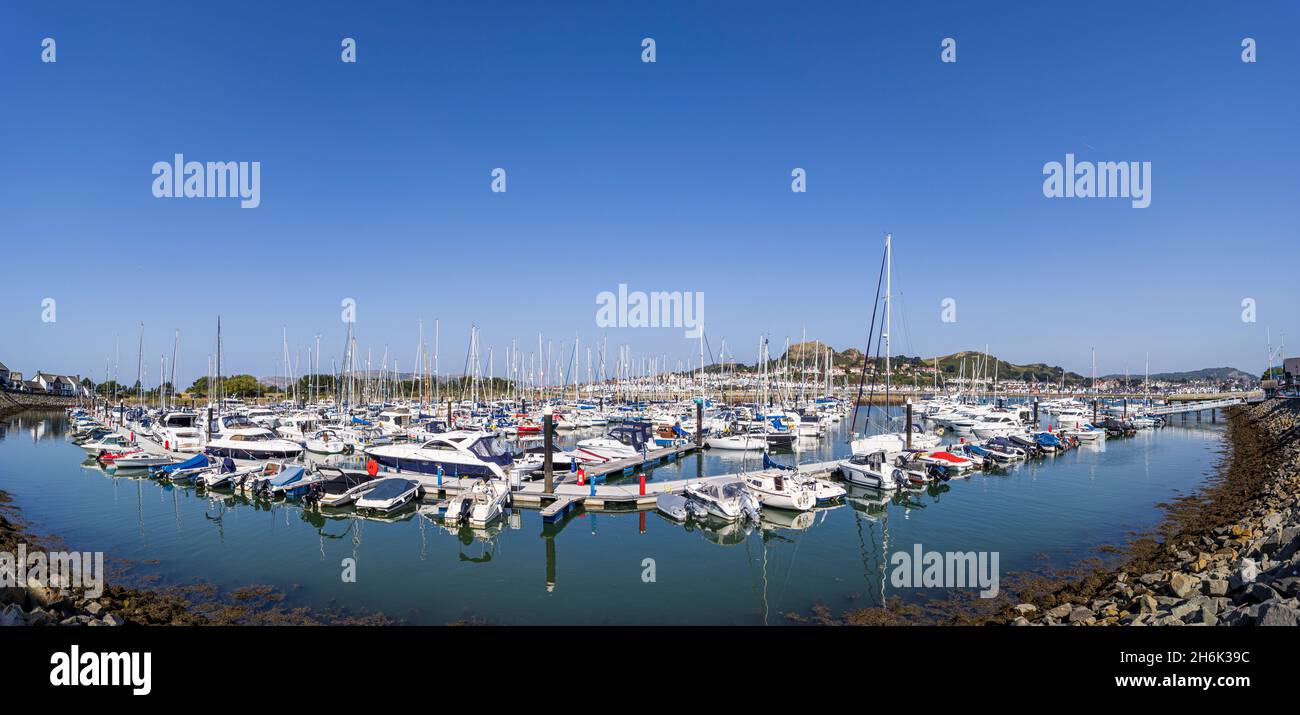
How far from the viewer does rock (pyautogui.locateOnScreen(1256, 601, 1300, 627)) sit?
28.3ft

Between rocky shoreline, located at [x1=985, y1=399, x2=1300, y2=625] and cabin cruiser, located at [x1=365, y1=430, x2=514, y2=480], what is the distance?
72.6 ft

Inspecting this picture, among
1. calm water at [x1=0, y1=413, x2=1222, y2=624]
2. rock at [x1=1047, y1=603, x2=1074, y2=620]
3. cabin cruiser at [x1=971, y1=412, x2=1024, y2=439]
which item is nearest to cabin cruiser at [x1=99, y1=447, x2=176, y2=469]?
calm water at [x1=0, y1=413, x2=1222, y2=624]

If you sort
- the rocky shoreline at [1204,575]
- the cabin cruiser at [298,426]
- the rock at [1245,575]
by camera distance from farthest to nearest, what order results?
the cabin cruiser at [298,426]
the rock at [1245,575]
the rocky shoreline at [1204,575]

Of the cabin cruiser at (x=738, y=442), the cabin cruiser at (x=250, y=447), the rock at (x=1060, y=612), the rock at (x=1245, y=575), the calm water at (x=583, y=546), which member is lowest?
the calm water at (x=583, y=546)

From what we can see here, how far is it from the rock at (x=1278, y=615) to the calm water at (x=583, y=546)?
8206mm

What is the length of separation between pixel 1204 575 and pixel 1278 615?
6049mm

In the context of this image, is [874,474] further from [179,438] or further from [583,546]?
[179,438]

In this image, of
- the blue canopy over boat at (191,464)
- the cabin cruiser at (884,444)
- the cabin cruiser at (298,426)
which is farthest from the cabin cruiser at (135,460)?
the cabin cruiser at (884,444)

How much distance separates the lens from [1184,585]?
513 inches

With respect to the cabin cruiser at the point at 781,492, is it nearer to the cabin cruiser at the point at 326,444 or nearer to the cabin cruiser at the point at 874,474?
the cabin cruiser at the point at 874,474

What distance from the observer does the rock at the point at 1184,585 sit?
507 inches
